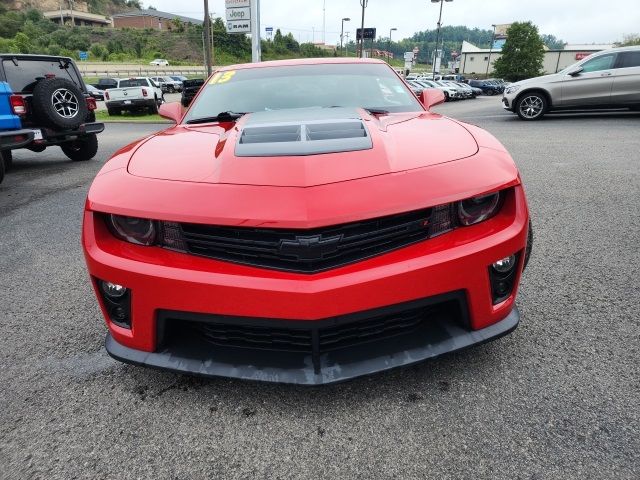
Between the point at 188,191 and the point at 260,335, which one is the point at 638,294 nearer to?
the point at 260,335

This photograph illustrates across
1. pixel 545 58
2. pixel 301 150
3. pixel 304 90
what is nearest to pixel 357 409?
pixel 301 150

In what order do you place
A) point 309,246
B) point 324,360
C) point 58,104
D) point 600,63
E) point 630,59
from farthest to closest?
point 600,63 → point 630,59 → point 58,104 → point 324,360 → point 309,246

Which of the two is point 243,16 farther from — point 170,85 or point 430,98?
point 170,85

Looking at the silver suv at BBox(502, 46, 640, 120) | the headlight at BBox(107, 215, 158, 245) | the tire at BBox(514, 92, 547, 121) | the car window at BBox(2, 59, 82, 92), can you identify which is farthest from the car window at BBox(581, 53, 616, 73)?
the headlight at BBox(107, 215, 158, 245)

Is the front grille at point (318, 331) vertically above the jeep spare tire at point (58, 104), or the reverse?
the jeep spare tire at point (58, 104)

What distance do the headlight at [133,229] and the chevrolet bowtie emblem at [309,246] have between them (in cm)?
53

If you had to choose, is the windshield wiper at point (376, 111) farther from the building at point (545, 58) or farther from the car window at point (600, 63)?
the building at point (545, 58)

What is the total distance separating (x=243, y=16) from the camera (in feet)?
57.1

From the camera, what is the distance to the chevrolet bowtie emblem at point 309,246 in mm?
1464

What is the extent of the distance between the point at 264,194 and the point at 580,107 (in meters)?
11.2

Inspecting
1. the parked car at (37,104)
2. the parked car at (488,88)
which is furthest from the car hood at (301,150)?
the parked car at (488,88)

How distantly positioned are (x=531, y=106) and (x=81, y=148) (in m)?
10.1

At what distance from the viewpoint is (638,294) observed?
2461 millimetres

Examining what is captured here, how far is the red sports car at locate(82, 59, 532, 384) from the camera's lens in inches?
58.2
